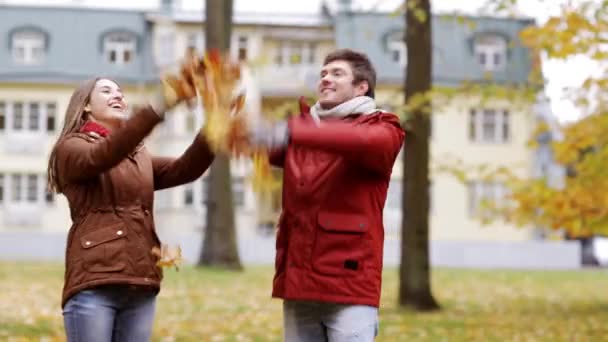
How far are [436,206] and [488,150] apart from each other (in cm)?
341

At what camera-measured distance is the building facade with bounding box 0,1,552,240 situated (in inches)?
2047

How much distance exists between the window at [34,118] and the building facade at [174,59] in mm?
44

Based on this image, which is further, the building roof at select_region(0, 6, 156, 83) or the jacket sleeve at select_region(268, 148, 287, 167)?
the building roof at select_region(0, 6, 156, 83)

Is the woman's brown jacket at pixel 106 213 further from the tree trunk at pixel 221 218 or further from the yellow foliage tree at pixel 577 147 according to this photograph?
the tree trunk at pixel 221 218

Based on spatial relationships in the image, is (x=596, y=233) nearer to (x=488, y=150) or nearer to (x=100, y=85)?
(x=100, y=85)

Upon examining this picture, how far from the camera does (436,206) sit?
52.3 meters

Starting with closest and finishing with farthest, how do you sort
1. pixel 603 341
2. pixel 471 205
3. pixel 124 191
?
pixel 124 191 < pixel 603 341 < pixel 471 205

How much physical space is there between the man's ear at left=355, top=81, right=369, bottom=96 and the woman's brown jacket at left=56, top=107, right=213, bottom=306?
0.95 m

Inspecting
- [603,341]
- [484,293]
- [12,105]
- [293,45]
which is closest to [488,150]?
[293,45]

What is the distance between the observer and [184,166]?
5488 mm

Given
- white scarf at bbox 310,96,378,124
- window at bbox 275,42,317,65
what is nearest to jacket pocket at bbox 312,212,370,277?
white scarf at bbox 310,96,378,124

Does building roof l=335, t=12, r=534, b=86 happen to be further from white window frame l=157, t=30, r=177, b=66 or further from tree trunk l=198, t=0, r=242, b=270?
tree trunk l=198, t=0, r=242, b=270

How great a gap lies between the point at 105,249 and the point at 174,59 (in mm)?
46587

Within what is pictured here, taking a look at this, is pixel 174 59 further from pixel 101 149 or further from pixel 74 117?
pixel 101 149
